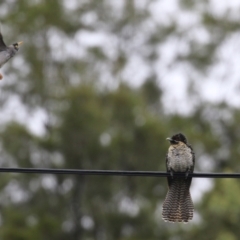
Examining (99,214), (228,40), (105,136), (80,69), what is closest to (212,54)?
(228,40)

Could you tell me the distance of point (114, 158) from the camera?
31672 millimetres

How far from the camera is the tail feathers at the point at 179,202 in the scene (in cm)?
1181

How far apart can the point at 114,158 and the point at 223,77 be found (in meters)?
9.79

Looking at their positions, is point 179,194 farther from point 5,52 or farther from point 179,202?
point 5,52

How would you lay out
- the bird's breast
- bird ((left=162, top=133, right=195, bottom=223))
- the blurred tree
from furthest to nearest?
the blurred tree → the bird's breast → bird ((left=162, top=133, right=195, bottom=223))

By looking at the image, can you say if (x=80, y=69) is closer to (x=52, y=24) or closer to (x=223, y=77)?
(x=52, y=24)

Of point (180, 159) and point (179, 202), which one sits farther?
point (180, 159)

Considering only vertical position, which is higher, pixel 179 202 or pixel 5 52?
pixel 5 52

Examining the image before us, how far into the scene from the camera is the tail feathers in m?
11.8

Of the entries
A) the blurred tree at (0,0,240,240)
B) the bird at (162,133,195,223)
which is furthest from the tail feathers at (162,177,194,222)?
the blurred tree at (0,0,240,240)


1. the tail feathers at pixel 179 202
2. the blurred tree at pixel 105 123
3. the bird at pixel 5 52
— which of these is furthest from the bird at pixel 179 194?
the blurred tree at pixel 105 123

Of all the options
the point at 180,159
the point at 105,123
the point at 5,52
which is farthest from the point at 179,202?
the point at 105,123

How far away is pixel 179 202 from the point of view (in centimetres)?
1188

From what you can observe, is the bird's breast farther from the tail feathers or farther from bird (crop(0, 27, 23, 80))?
bird (crop(0, 27, 23, 80))
